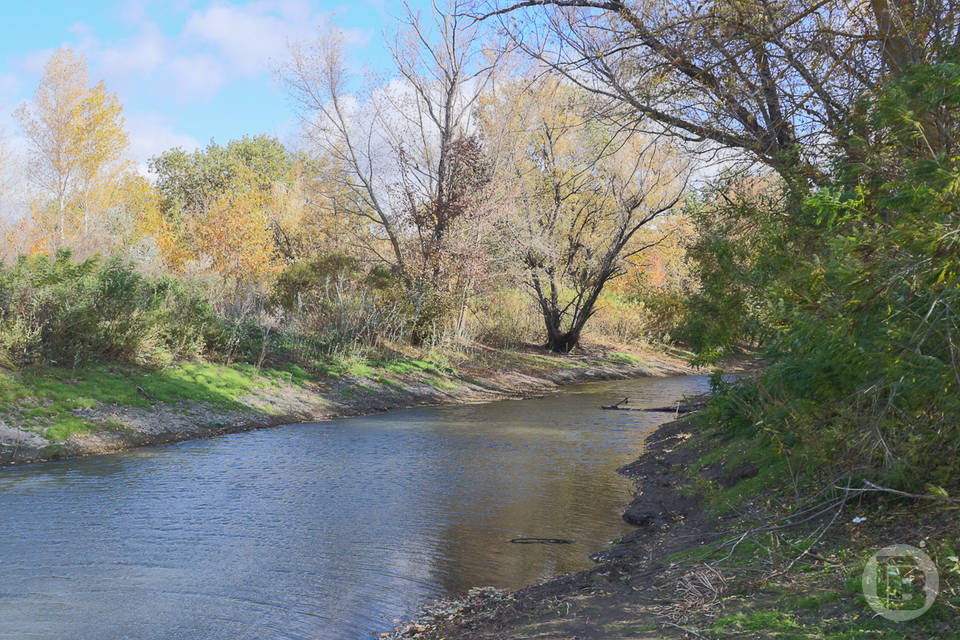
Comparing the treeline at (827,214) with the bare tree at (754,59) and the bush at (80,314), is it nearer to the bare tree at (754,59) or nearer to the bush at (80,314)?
the bare tree at (754,59)

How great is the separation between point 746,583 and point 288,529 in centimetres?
540

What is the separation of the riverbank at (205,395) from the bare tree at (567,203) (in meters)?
4.72

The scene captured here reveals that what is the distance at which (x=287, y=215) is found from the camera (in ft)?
133

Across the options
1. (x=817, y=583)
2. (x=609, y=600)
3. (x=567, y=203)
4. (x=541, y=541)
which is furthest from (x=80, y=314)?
(x=567, y=203)

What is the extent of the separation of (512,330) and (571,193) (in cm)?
608

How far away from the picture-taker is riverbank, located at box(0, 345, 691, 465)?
12.4m

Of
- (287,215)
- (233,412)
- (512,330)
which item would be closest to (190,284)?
(233,412)

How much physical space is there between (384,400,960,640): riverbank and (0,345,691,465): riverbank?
9394 millimetres

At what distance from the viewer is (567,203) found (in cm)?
2994

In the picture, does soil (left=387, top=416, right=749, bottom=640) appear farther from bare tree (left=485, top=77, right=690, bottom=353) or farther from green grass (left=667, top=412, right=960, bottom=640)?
bare tree (left=485, top=77, right=690, bottom=353)

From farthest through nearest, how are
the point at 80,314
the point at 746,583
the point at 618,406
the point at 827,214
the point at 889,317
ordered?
the point at 618,406 < the point at 80,314 < the point at 827,214 < the point at 746,583 < the point at 889,317

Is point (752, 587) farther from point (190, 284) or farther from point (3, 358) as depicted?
point (190, 284)

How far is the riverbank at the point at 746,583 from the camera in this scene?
3.47 meters

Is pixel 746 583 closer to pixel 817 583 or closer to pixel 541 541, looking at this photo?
pixel 817 583
